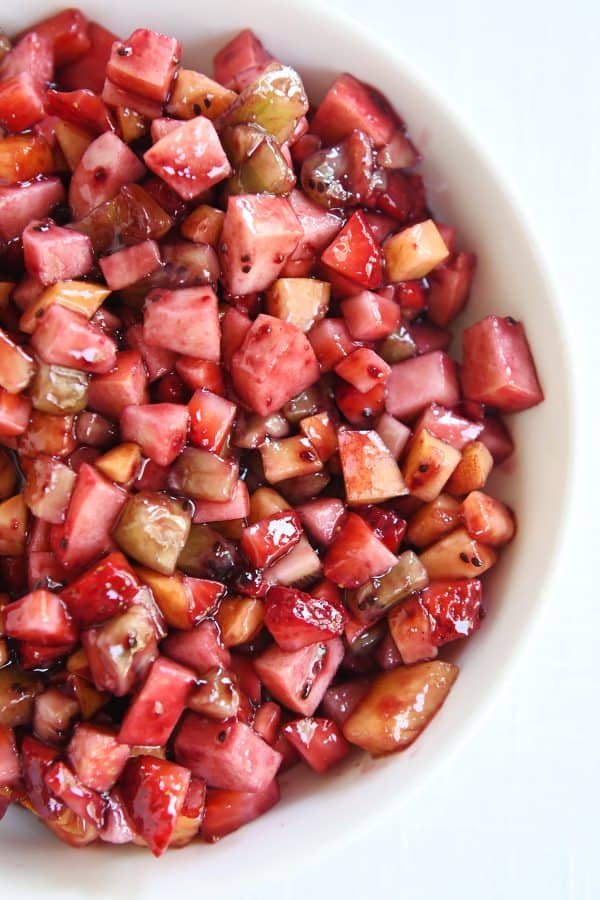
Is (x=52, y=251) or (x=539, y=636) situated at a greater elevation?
(x=52, y=251)

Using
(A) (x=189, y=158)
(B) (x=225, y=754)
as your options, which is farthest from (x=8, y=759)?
(A) (x=189, y=158)

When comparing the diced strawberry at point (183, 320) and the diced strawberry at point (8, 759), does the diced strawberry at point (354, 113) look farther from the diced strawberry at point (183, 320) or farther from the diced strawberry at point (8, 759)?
the diced strawberry at point (8, 759)

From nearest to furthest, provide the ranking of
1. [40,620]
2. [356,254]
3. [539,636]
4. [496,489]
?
[40,620]
[356,254]
[496,489]
[539,636]

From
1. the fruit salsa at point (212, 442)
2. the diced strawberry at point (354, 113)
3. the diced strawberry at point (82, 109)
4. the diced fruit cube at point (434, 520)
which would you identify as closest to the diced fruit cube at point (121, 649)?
the fruit salsa at point (212, 442)

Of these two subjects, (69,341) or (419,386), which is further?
(419,386)

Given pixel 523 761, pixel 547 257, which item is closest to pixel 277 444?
pixel 547 257

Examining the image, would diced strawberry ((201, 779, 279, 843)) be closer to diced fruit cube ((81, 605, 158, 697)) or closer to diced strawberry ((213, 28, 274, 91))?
diced fruit cube ((81, 605, 158, 697))

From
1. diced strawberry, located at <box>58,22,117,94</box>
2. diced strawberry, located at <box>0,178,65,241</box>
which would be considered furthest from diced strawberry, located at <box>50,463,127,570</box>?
diced strawberry, located at <box>58,22,117,94</box>

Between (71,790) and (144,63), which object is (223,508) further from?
(144,63)

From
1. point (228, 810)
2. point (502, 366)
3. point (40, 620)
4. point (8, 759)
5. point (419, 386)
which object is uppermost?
point (502, 366)
